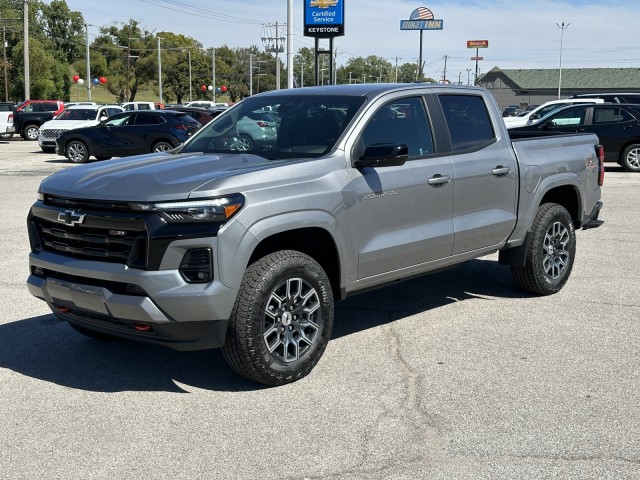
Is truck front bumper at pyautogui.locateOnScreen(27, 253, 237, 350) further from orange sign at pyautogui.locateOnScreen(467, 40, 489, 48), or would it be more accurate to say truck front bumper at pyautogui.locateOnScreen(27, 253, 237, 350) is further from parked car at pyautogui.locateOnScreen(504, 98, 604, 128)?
orange sign at pyautogui.locateOnScreen(467, 40, 489, 48)

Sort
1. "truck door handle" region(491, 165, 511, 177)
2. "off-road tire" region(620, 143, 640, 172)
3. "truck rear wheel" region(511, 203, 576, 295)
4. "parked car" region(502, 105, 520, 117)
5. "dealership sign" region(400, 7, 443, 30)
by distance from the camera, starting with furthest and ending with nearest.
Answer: "dealership sign" region(400, 7, 443, 30)
"parked car" region(502, 105, 520, 117)
"off-road tire" region(620, 143, 640, 172)
"truck rear wheel" region(511, 203, 576, 295)
"truck door handle" region(491, 165, 511, 177)

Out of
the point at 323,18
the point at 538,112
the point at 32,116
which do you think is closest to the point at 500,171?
the point at 538,112

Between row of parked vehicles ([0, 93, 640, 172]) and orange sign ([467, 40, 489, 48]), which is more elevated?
orange sign ([467, 40, 489, 48])

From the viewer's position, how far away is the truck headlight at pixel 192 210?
15.2ft

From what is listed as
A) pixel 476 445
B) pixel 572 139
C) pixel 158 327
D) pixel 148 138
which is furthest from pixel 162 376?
pixel 148 138

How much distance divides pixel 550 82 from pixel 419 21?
55.9 m

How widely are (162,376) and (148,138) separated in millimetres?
17827

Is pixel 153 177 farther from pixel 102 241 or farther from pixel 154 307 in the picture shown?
pixel 154 307

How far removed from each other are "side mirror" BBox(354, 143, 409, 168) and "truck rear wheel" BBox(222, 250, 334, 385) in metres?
0.80

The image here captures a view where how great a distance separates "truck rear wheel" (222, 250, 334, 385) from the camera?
482cm

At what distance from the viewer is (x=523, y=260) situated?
719 centimetres

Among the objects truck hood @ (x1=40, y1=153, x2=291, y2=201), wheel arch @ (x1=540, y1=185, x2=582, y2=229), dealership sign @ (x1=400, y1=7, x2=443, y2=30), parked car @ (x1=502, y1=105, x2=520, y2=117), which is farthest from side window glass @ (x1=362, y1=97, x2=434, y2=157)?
dealership sign @ (x1=400, y1=7, x2=443, y2=30)

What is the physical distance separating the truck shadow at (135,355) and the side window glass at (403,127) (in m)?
1.50

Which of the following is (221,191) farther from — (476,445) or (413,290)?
(413,290)
